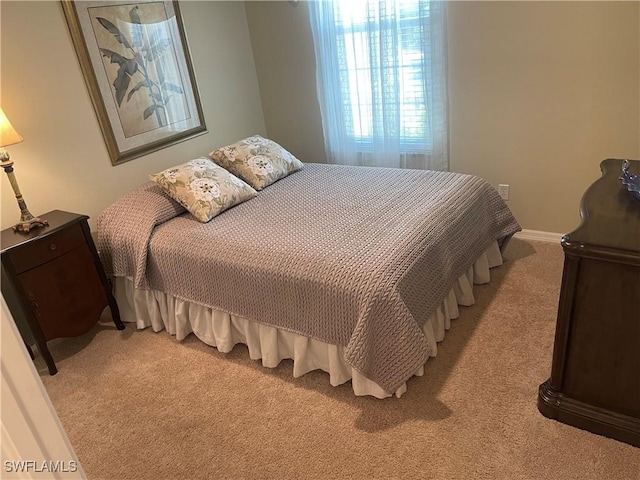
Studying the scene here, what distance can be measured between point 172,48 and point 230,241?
161 cm

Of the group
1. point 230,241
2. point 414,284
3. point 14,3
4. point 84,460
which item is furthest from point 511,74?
point 84,460

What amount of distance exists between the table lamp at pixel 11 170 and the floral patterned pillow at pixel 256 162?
1.15 meters

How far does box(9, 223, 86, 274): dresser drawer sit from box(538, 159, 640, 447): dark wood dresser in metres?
2.27

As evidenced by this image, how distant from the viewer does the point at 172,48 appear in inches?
125

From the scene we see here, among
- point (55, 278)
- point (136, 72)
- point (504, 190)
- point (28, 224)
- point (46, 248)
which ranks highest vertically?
point (136, 72)

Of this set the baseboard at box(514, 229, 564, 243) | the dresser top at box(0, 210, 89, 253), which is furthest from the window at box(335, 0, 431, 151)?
the dresser top at box(0, 210, 89, 253)

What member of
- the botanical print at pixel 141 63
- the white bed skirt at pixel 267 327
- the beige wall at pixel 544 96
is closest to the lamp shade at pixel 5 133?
the botanical print at pixel 141 63

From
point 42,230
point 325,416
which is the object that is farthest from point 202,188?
point 325,416

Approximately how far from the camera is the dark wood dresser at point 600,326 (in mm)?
1577

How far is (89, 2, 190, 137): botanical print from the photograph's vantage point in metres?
2.81

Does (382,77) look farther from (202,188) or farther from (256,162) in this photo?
(202,188)

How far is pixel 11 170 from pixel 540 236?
3130 millimetres

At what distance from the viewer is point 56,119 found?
263 centimetres

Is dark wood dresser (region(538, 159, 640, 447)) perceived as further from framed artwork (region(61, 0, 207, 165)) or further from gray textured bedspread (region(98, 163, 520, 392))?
framed artwork (region(61, 0, 207, 165))
